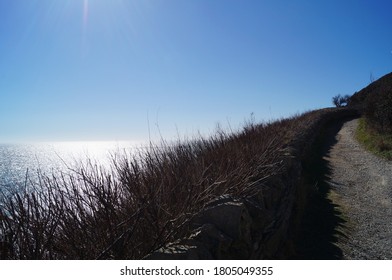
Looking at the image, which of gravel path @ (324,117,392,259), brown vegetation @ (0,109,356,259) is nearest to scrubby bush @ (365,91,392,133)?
gravel path @ (324,117,392,259)

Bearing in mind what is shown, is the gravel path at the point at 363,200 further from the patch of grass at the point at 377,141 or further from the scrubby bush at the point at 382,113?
the scrubby bush at the point at 382,113

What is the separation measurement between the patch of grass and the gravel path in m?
0.36

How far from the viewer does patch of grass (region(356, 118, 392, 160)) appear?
11.4m

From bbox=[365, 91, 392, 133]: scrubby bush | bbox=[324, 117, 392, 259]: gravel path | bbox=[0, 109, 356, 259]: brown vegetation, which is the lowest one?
bbox=[324, 117, 392, 259]: gravel path

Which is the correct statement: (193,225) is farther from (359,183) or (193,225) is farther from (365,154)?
(365,154)

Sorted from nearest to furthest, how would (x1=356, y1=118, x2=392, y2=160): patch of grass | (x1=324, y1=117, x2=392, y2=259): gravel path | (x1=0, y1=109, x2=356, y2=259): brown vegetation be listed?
1. (x1=0, y1=109, x2=356, y2=259): brown vegetation
2. (x1=324, y1=117, x2=392, y2=259): gravel path
3. (x1=356, y1=118, x2=392, y2=160): patch of grass

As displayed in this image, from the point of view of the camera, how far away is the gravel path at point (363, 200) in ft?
16.0

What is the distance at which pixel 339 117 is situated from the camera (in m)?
26.3

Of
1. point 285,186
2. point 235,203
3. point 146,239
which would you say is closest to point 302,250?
point 285,186

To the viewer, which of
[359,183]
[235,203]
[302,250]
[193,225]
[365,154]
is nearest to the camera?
[193,225]

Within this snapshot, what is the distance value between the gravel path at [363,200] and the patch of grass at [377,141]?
1.18 feet

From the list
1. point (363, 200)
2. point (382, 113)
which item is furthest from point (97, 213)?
point (382, 113)

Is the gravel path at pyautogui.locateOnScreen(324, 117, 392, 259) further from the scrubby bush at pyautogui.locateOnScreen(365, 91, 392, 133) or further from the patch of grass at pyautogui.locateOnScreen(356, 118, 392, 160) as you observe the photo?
the scrubby bush at pyautogui.locateOnScreen(365, 91, 392, 133)

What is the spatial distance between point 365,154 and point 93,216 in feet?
40.9
